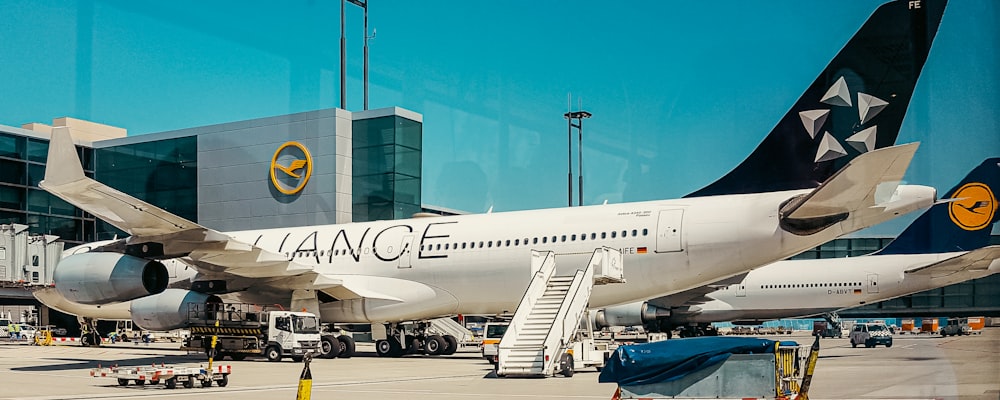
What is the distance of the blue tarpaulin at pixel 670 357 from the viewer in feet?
30.5

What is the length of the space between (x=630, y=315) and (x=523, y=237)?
12146 millimetres

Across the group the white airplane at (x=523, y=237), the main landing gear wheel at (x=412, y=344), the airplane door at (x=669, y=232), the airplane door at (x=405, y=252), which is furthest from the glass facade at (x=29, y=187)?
the airplane door at (x=669, y=232)

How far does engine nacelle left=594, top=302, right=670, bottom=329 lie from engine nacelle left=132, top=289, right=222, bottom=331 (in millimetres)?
14343

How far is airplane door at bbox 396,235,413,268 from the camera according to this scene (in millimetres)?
22031

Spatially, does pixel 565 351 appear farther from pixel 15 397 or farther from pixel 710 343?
pixel 15 397

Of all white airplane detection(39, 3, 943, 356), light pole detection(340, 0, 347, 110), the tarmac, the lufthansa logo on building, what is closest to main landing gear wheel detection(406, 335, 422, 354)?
white airplane detection(39, 3, 943, 356)

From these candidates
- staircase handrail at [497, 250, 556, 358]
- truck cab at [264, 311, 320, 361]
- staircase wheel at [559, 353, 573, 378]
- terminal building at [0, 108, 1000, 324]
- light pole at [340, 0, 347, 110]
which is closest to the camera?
light pole at [340, 0, 347, 110]

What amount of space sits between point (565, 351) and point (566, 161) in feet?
10.7

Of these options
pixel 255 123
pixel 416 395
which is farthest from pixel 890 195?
pixel 255 123

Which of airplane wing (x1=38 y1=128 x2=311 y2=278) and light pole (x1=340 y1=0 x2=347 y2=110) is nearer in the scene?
light pole (x1=340 y1=0 x2=347 y2=110)

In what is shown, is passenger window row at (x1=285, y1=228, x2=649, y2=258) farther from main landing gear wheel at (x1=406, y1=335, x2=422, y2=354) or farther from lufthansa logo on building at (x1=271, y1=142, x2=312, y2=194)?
lufthansa logo on building at (x1=271, y1=142, x2=312, y2=194)

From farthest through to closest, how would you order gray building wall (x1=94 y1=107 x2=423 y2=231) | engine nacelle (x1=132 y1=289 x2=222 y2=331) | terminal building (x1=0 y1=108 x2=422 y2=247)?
1. gray building wall (x1=94 y1=107 x2=423 y2=231)
2. engine nacelle (x1=132 y1=289 x2=222 y2=331)
3. terminal building (x1=0 y1=108 x2=422 y2=247)

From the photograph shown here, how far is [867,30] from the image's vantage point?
12984 millimetres

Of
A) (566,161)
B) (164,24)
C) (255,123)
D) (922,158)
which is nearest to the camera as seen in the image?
(922,158)
